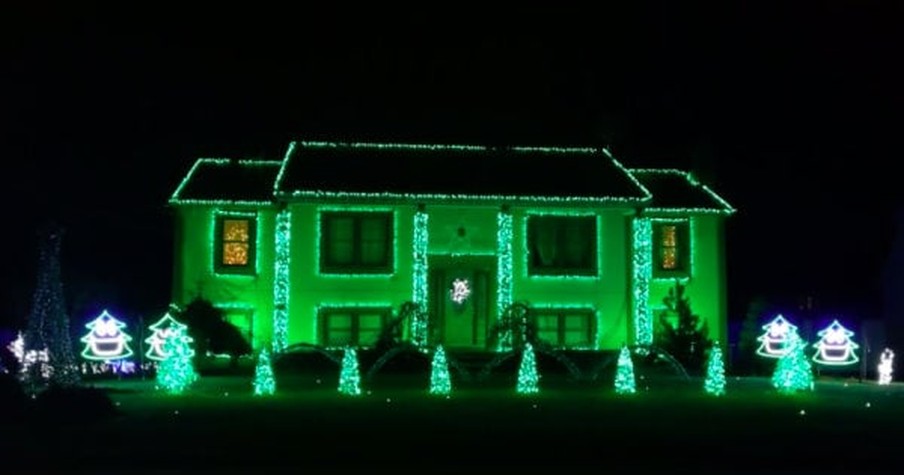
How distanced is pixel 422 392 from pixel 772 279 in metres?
29.2

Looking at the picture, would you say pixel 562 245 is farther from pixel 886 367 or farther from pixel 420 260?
pixel 886 367

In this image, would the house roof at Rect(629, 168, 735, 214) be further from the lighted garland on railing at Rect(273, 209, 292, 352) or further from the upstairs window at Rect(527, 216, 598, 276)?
the lighted garland on railing at Rect(273, 209, 292, 352)

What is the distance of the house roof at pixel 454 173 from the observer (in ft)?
121

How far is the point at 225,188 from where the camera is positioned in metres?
37.5

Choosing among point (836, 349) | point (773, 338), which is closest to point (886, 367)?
point (836, 349)

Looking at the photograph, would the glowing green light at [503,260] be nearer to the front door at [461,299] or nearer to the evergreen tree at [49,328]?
the front door at [461,299]

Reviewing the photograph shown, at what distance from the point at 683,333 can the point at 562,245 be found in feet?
→ 14.3

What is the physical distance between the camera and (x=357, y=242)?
37.1 meters

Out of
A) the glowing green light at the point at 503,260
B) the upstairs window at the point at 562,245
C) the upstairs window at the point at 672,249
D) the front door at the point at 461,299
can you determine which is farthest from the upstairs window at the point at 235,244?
the upstairs window at the point at 672,249

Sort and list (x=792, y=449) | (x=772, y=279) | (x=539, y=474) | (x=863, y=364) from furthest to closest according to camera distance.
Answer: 1. (x=772, y=279)
2. (x=863, y=364)
3. (x=792, y=449)
4. (x=539, y=474)

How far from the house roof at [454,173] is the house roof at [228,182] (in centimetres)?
91

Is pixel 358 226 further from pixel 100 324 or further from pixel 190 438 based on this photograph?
pixel 190 438

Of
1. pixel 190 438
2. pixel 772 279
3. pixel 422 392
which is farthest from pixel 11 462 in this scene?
pixel 772 279

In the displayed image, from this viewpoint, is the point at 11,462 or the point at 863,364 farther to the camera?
the point at 863,364
